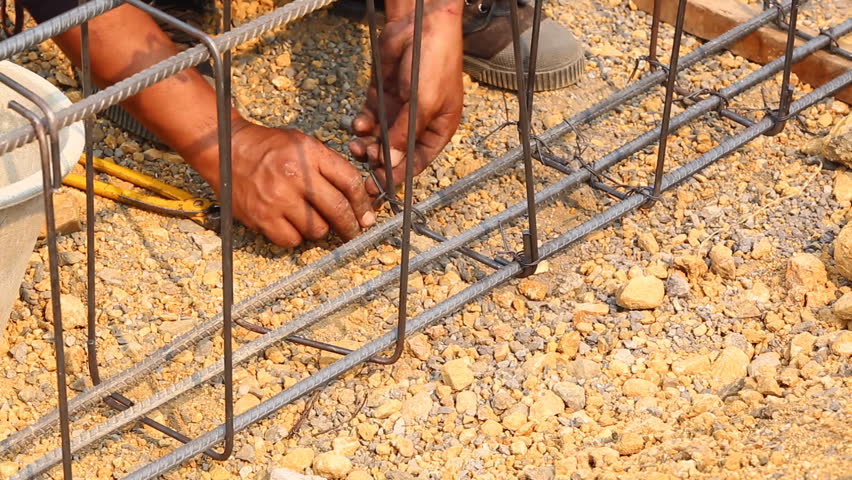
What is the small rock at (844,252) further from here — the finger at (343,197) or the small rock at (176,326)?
the small rock at (176,326)

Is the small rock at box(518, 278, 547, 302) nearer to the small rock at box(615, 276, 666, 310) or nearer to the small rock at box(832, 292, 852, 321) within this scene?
the small rock at box(615, 276, 666, 310)

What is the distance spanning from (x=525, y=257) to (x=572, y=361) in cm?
27

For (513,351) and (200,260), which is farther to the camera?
(200,260)

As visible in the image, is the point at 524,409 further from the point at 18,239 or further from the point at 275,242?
the point at 18,239

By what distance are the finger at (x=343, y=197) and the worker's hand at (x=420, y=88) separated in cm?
10

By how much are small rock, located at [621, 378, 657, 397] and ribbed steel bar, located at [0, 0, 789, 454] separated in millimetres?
638

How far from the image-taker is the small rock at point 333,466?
2160 mm

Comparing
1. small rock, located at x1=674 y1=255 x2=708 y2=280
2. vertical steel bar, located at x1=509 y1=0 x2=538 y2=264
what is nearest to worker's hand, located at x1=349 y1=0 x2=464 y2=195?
vertical steel bar, located at x1=509 y1=0 x2=538 y2=264

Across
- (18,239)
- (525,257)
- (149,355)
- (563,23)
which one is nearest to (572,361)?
(525,257)

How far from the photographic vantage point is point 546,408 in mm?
2268

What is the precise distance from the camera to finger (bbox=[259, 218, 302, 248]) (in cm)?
264

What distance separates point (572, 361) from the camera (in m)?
2.40

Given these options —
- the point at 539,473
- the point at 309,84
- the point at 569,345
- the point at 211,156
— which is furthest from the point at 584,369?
the point at 309,84

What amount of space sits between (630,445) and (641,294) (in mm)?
436
